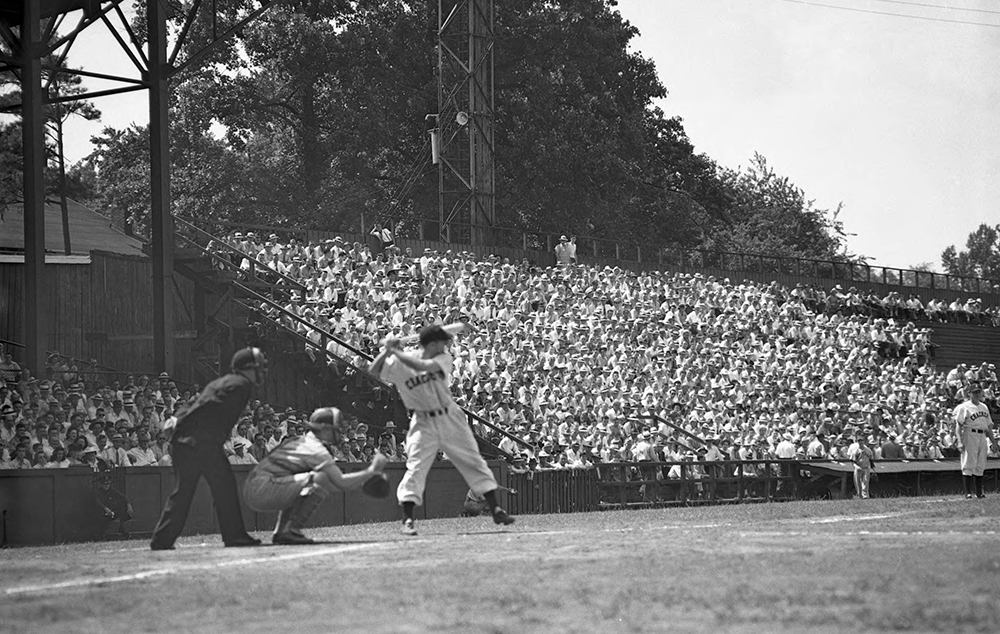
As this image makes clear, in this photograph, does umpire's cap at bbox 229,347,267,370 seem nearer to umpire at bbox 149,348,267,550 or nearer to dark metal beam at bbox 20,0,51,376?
umpire at bbox 149,348,267,550

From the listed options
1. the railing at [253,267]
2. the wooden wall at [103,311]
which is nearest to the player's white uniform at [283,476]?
the railing at [253,267]

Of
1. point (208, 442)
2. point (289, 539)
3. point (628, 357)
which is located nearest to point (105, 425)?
point (289, 539)

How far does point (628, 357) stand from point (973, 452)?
10.8 m

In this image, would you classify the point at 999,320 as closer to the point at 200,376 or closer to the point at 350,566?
the point at 200,376

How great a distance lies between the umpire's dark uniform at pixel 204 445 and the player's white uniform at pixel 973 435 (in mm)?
15983

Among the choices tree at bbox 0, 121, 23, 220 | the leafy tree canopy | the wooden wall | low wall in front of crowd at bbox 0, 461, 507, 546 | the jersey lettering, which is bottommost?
low wall in front of crowd at bbox 0, 461, 507, 546

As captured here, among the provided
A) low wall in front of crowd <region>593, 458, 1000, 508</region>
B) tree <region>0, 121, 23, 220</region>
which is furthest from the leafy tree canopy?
low wall in front of crowd <region>593, 458, 1000, 508</region>

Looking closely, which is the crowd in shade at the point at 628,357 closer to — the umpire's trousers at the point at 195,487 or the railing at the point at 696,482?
the railing at the point at 696,482

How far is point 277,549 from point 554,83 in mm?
42604

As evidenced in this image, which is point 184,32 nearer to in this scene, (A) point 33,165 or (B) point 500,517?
(A) point 33,165

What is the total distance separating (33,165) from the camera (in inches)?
961

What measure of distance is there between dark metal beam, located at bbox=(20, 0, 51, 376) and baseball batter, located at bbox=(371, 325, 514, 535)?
1178cm

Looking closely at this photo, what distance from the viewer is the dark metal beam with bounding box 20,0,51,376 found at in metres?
24.2

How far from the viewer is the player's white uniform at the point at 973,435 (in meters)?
25.0
